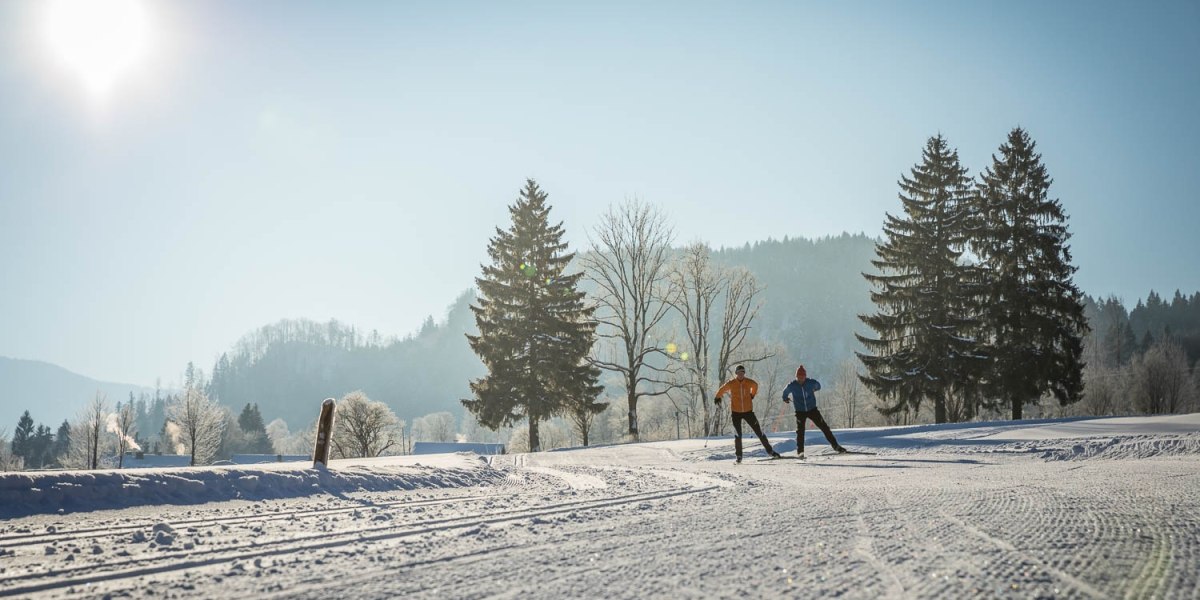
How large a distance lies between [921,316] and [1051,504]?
2673 centimetres

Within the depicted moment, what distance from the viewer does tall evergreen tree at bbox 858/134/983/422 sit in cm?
2792

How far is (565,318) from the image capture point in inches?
1183

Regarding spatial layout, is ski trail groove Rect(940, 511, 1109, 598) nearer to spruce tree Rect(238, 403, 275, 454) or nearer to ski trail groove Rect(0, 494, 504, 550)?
ski trail groove Rect(0, 494, 504, 550)

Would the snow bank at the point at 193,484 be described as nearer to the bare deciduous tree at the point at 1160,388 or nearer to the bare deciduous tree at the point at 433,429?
the bare deciduous tree at the point at 1160,388

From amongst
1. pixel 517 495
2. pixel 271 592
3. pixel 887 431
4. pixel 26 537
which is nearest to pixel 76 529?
pixel 26 537

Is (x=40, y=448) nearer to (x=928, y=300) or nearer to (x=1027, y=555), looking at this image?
(x=928, y=300)

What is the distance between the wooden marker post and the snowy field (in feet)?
2.46

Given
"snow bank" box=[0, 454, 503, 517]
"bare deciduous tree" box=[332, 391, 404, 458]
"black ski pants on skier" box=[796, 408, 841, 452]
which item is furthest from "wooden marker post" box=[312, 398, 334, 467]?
"bare deciduous tree" box=[332, 391, 404, 458]

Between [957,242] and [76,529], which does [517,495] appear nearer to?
[76,529]

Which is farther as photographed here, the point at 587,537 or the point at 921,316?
the point at 921,316

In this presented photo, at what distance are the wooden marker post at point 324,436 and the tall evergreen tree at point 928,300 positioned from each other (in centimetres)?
2491

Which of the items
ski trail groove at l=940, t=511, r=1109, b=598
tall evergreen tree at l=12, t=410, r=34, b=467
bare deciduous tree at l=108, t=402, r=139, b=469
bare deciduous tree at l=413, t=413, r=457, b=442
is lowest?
bare deciduous tree at l=413, t=413, r=457, b=442

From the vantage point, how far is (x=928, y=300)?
28.2m

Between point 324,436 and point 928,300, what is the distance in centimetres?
2712
